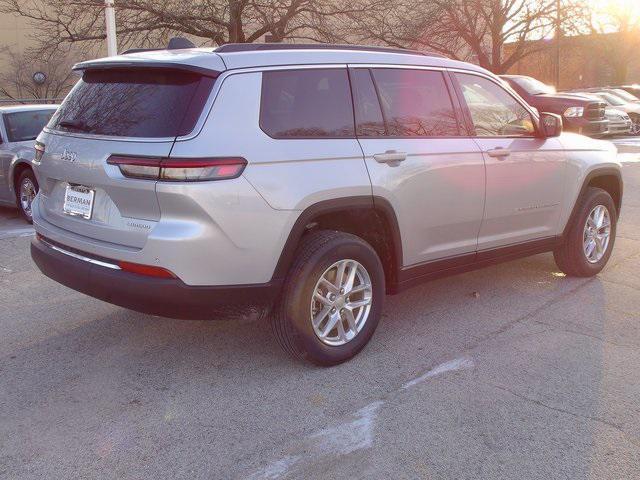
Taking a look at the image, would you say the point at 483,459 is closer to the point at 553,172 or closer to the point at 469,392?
the point at 469,392

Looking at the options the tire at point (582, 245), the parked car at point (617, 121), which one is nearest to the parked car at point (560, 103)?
the parked car at point (617, 121)

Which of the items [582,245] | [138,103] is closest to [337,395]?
[138,103]

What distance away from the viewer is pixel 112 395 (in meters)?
3.79

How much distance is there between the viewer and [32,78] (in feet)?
103

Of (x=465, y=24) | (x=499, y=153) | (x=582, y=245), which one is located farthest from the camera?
(x=465, y=24)

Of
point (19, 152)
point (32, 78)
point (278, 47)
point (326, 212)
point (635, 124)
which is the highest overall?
point (32, 78)

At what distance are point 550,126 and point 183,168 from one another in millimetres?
3213

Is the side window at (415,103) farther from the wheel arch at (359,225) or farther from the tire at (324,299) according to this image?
the tire at (324,299)

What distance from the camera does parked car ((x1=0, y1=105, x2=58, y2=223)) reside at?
9.01 m

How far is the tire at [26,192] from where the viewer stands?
8.95 meters

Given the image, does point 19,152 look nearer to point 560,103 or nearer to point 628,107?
point 560,103

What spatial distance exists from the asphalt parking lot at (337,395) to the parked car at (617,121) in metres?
17.9

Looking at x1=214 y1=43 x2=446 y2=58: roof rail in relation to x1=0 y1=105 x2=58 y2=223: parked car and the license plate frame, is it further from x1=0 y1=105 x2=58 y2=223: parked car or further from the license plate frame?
x1=0 y1=105 x2=58 y2=223: parked car

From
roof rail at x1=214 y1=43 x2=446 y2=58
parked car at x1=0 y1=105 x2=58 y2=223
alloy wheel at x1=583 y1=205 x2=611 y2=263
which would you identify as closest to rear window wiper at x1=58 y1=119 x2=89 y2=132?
roof rail at x1=214 y1=43 x2=446 y2=58
